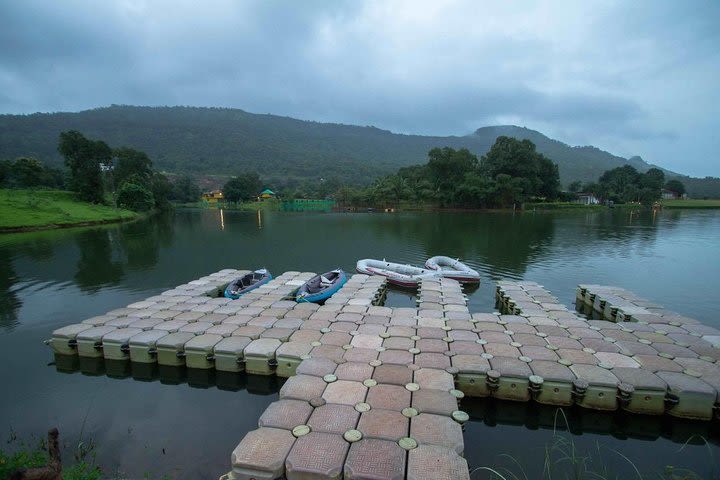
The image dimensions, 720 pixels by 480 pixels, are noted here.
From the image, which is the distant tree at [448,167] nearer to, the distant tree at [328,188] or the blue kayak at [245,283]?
the distant tree at [328,188]

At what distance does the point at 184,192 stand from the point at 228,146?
69941 millimetres

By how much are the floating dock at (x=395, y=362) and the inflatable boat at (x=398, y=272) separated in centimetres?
468

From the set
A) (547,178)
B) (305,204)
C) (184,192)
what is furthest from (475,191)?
(184,192)

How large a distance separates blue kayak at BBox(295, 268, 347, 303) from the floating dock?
1.33m

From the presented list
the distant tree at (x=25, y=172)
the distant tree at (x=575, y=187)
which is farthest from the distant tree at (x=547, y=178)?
the distant tree at (x=25, y=172)

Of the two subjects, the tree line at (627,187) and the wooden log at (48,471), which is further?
the tree line at (627,187)

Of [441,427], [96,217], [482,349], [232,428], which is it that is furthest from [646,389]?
[96,217]

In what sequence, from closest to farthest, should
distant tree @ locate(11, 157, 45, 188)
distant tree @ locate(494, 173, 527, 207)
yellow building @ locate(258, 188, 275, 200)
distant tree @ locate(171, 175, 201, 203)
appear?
distant tree @ locate(11, 157, 45, 188) → distant tree @ locate(494, 173, 527, 207) → distant tree @ locate(171, 175, 201, 203) → yellow building @ locate(258, 188, 275, 200)

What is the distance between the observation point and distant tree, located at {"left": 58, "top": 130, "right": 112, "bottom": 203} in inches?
1939

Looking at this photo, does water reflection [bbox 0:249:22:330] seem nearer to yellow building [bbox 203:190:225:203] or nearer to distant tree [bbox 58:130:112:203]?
distant tree [bbox 58:130:112:203]

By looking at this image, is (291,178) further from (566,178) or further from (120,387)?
(120,387)

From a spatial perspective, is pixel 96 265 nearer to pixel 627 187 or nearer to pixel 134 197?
pixel 134 197

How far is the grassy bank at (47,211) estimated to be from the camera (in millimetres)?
35094

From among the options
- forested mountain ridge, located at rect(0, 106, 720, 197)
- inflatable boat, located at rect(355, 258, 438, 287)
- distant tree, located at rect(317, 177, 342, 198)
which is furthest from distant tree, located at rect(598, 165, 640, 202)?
inflatable boat, located at rect(355, 258, 438, 287)
